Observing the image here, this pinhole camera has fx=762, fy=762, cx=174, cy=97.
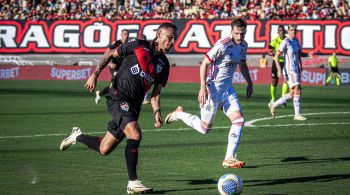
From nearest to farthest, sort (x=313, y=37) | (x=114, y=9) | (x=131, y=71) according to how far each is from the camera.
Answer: (x=131, y=71) < (x=313, y=37) < (x=114, y=9)

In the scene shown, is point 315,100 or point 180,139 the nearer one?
point 180,139

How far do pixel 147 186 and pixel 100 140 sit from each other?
1033 millimetres

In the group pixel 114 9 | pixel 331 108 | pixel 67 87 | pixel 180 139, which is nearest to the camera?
pixel 180 139

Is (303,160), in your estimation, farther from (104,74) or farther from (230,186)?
(104,74)

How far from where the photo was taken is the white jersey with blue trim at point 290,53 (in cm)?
2086

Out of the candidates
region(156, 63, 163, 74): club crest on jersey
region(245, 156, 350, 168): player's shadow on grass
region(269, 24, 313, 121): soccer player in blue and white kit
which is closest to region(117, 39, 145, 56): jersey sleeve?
region(156, 63, 163, 74): club crest on jersey

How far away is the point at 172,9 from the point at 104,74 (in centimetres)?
898

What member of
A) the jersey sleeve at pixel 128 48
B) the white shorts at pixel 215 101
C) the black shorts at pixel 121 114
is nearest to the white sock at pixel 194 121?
the white shorts at pixel 215 101

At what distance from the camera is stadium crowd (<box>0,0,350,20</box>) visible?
4688 centimetres

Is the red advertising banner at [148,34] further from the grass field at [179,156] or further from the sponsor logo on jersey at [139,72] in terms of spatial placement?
the sponsor logo on jersey at [139,72]

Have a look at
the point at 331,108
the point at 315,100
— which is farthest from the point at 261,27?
the point at 331,108

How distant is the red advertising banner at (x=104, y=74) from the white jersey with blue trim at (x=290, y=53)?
19.6m

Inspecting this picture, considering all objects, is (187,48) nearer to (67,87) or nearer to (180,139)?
(67,87)

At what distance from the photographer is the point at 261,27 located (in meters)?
47.0
